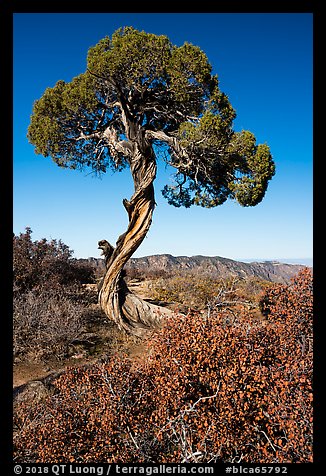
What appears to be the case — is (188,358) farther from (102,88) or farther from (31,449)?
(102,88)

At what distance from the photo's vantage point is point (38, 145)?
11.2m

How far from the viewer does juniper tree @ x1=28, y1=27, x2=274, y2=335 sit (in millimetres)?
8758

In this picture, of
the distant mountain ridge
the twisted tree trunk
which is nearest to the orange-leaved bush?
the twisted tree trunk

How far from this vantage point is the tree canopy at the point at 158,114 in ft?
28.6

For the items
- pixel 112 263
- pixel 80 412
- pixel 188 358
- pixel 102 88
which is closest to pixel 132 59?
pixel 102 88

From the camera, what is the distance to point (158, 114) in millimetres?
10727

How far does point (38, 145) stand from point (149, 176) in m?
3.67

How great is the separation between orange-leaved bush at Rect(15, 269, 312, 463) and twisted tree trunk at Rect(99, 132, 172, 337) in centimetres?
502

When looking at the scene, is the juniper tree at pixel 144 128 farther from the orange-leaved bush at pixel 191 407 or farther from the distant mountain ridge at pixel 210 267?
the distant mountain ridge at pixel 210 267

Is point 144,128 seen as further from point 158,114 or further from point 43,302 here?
point 43,302

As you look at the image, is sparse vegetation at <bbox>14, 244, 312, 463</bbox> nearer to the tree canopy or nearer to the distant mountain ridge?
the tree canopy

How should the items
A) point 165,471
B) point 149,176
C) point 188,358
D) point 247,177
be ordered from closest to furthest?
1. point 165,471
2. point 188,358
3. point 247,177
4. point 149,176

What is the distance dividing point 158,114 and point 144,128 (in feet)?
2.20

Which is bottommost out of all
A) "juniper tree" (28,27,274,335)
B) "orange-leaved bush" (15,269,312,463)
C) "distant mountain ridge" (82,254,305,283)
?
"orange-leaved bush" (15,269,312,463)
